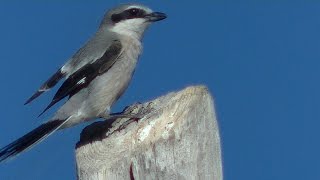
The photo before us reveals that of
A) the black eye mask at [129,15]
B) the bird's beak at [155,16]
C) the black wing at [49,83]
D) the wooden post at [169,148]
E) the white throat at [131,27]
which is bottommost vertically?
the wooden post at [169,148]

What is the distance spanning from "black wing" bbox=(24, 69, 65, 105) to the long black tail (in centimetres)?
21

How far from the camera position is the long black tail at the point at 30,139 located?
3.46 m

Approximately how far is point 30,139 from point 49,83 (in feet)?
1.78

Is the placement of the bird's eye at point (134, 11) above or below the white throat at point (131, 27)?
above

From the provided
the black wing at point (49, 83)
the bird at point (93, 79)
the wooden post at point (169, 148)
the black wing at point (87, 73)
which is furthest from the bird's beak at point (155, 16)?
the wooden post at point (169, 148)

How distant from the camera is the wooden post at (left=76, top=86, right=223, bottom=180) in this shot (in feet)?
7.86

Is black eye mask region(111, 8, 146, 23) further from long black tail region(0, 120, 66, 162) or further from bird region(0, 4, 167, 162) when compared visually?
long black tail region(0, 120, 66, 162)

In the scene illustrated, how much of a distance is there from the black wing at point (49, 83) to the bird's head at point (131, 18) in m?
0.93

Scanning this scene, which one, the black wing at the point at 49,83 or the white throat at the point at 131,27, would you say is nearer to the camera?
the black wing at the point at 49,83

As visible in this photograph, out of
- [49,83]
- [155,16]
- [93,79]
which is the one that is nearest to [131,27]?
[155,16]

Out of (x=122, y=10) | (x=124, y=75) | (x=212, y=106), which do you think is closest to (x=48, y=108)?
(x=124, y=75)

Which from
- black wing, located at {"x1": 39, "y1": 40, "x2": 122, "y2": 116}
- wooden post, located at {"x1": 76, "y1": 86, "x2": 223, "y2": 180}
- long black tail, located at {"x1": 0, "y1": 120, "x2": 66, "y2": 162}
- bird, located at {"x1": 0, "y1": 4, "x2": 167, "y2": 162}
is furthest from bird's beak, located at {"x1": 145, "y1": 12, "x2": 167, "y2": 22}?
wooden post, located at {"x1": 76, "y1": 86, "x2": 223, "y2": 180}

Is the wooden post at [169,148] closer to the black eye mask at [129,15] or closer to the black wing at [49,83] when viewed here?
the black wing at [49,83]

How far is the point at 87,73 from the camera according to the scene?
14.9ft
